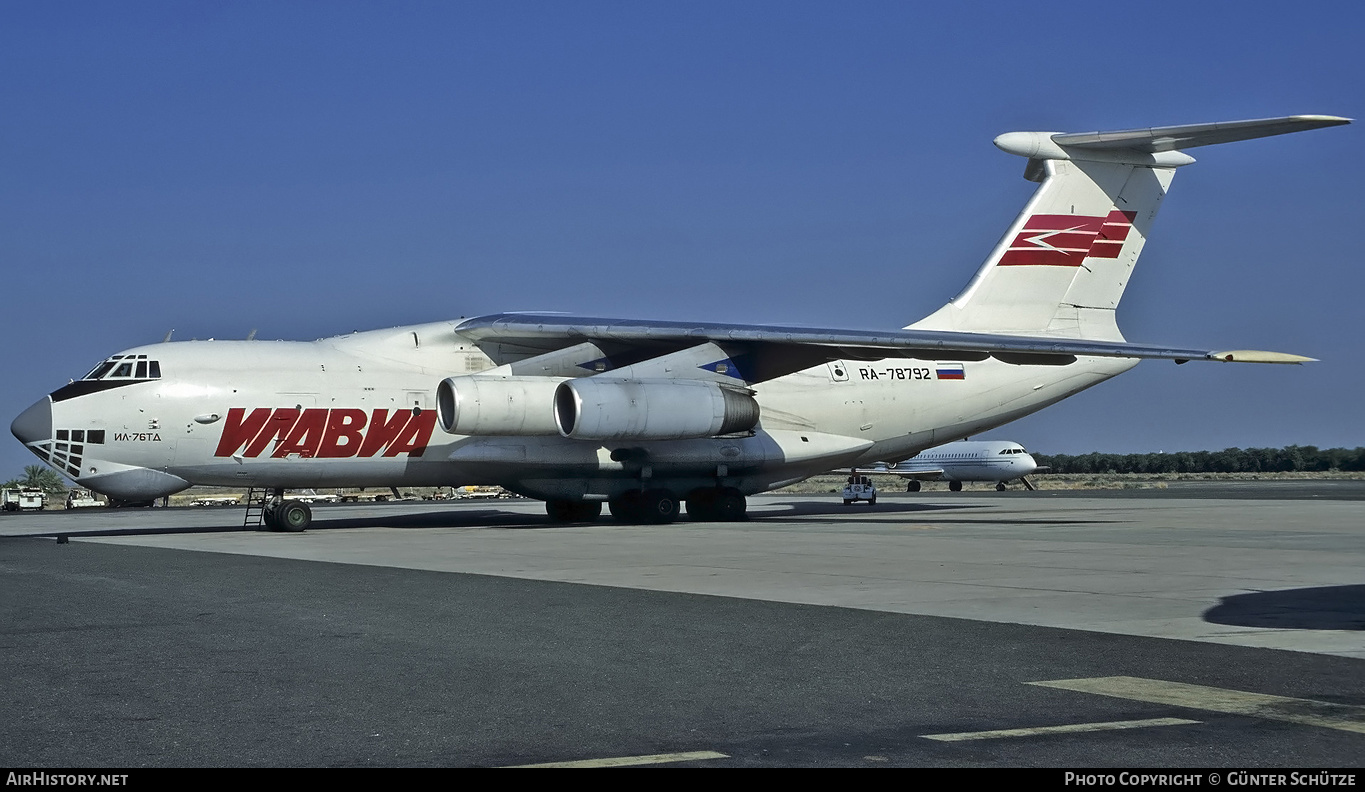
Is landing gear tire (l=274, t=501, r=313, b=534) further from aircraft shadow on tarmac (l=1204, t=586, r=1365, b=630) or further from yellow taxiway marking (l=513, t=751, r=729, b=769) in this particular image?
yellow taxiway marking (l=513, t=751, r=729, b=769)

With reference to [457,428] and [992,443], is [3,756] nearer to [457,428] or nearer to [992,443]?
[457,428]

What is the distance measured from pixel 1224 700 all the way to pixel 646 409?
54.6 feet

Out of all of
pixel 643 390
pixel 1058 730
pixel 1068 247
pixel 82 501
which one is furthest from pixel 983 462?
pixel 1058 730

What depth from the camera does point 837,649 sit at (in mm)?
8086

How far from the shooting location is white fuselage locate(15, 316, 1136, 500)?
21672mm

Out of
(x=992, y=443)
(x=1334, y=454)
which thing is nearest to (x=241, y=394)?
(x=992, y=443)

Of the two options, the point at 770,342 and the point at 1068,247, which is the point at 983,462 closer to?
the point at 1068,247

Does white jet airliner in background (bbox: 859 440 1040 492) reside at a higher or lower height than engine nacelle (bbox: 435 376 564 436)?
lower

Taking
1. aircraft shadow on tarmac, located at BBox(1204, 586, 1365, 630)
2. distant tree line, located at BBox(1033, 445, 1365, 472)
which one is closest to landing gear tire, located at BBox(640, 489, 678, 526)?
aircraft shadow on tarmac, located at BBox(1204, 586, 1365, 630)

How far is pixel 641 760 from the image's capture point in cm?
511

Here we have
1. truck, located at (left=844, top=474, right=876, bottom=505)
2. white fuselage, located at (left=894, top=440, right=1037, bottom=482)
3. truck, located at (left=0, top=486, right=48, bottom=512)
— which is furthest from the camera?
white fuselage, located at (left=894, top=440, right=1037, bottom=482)

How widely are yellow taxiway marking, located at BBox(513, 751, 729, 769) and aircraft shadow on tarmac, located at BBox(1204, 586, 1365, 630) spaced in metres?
5.01

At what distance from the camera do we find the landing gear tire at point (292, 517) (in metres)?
23.1
